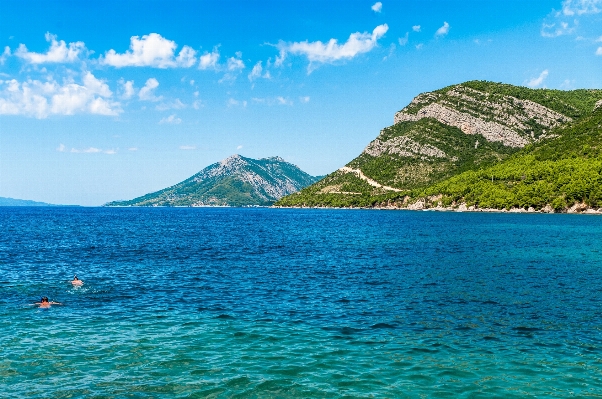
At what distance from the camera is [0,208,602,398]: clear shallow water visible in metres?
21.0

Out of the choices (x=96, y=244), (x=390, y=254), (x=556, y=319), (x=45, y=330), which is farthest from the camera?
(x=96, y=244)

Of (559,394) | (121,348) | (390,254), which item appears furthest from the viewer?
(390,254)

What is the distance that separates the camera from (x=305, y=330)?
29656 mm

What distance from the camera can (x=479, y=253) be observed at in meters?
73.1

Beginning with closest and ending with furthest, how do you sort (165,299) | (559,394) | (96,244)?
(559,394), (165,299), (96,244)

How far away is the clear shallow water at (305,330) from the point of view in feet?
68.7

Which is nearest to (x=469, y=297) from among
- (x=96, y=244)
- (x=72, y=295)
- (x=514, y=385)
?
(x=514, y=385)

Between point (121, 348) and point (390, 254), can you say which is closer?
point (121, 348)

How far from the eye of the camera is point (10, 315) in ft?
111

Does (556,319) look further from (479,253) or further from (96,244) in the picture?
(96,244)

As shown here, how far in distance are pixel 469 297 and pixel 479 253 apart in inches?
1411

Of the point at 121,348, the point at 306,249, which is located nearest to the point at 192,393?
the point at 121,348

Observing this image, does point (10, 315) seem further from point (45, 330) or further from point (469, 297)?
point (469, 297)

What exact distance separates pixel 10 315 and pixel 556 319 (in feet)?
139
